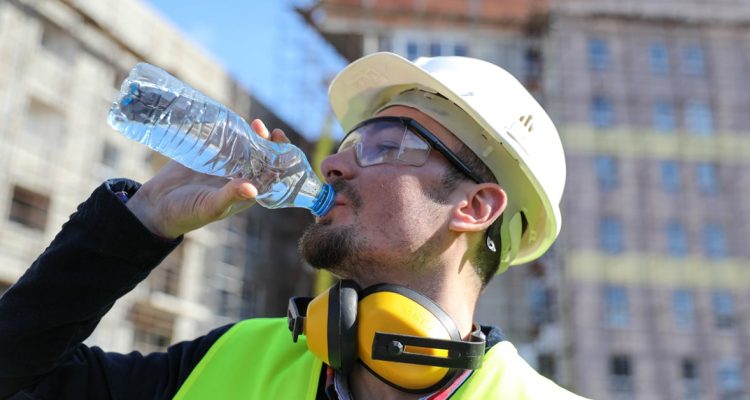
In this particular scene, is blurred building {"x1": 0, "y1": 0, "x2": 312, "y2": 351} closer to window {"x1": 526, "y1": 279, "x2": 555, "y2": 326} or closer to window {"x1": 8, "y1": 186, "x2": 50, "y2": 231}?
window {"x1": 8, "y1": 186, "x2": 50, "y2": 231}

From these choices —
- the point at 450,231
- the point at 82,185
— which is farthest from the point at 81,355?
the point at 82,185

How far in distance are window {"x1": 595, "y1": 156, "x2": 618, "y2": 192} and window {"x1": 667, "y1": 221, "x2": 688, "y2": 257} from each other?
2.58 m

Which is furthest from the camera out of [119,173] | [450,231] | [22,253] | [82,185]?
[119,173]

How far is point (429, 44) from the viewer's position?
32000 mm

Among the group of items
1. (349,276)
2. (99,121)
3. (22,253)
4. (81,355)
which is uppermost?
(99,121)

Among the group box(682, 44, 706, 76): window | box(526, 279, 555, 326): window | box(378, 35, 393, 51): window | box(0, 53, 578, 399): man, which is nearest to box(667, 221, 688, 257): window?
box(526, 279, 555, 326): window

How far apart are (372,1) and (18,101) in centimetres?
1632

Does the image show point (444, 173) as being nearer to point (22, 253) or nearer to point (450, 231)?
point (450, 231)

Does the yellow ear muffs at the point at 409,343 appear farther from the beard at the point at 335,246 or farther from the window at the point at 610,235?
the window at the point at 610,235

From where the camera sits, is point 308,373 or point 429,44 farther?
point 429,44

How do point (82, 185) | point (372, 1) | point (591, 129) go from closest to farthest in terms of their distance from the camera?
point (82, 185) < point (591, 129) < point (372, 1)

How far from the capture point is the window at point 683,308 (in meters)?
28.6

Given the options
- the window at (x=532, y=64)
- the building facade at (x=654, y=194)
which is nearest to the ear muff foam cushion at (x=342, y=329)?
the building facade at (x=654, y=194)

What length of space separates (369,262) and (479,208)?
0.46 metres
